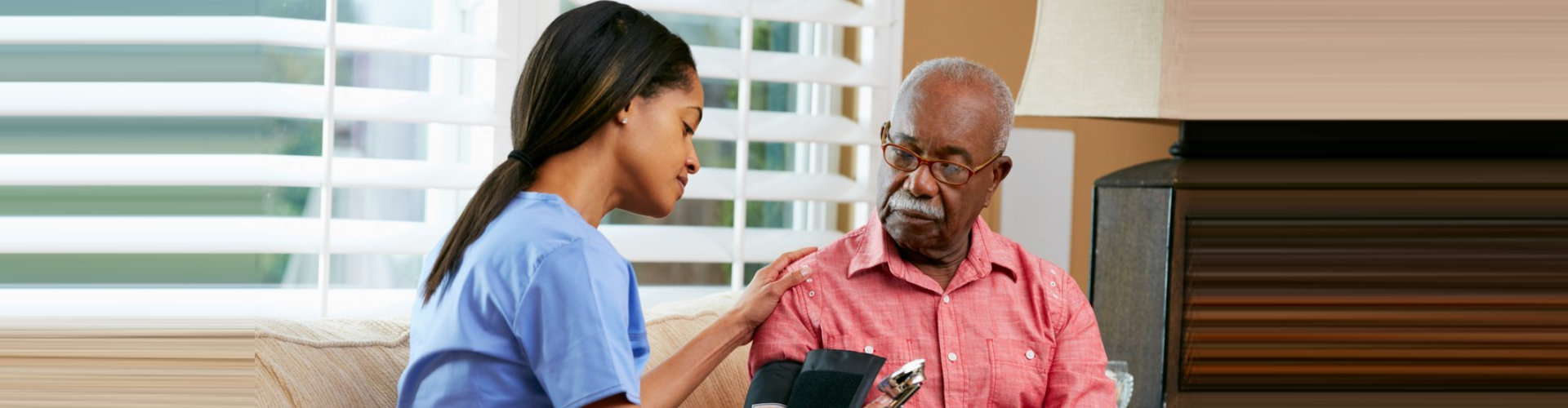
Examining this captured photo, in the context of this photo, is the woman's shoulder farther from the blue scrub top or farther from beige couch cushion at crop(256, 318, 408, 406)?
beige couch cushion at crop(256, 318, 408, 406)

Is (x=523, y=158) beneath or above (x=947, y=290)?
above

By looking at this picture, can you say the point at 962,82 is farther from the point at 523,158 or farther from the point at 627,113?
the point at 523,158

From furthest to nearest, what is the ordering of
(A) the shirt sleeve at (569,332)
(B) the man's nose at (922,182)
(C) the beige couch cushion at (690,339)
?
1. (C) the beige couch cushion at (690,339)
2. (B) the man's nose at (922,182)
3. (A) the shirt sleeve at (569,332)

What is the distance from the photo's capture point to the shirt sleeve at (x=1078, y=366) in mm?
1686

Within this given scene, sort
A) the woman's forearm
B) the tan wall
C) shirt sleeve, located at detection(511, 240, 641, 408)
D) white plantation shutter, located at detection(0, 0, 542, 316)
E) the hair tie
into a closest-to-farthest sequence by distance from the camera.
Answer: white plantation shutter, located at detection(0, 0, 542, 316) < shirt sleeve, located at detection(511, 240, 641, 408) < the hair tie < the woman's forearm < the tan wall

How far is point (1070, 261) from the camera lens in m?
2.82

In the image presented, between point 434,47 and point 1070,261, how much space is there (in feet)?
4.82

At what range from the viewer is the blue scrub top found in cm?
129

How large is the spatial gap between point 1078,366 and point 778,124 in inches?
41.8

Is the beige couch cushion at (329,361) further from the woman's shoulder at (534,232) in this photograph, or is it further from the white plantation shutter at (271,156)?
the woman's shoulder at (534,232)

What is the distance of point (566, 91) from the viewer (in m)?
1.36

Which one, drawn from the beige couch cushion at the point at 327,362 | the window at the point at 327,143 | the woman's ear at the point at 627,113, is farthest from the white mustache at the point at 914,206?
the window at the point at 327,143

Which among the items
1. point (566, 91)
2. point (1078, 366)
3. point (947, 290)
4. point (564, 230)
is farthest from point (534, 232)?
point (1078, 366)

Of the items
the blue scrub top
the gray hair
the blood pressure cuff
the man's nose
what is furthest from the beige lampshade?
the blue scrub top
